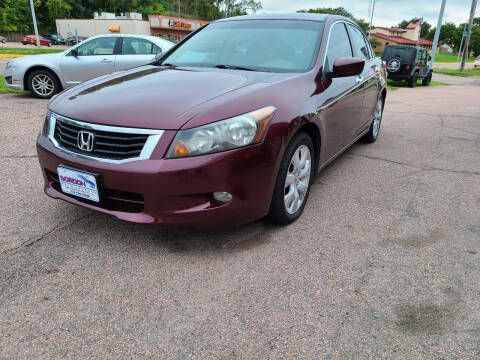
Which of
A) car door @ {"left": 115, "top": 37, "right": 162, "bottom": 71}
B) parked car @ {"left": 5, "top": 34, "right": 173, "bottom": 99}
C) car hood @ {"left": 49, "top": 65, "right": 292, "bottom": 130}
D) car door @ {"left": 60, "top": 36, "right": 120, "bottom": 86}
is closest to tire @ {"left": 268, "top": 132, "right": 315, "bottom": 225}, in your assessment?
car hood @ {"left": 49, "top": 65, "right": 292, "bottom": 130}

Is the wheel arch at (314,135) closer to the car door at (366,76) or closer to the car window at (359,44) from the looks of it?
the car door at (366,76)

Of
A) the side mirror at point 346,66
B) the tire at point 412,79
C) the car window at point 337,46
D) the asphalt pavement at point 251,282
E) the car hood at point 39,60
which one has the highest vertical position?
the car window at point 337,46

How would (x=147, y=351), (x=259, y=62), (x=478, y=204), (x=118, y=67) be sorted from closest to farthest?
1. (x=147, y=351)
2. (x=259, y=62)
3. (x=478, y=204)
4. (x=118, y=67)

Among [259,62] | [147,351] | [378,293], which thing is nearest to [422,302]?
[378,293]

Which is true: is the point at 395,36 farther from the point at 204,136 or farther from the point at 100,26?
the point at 204,136

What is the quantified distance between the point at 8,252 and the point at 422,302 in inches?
101

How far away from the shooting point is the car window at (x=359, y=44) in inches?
173

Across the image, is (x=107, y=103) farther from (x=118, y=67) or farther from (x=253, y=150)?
(x=118, y=67)

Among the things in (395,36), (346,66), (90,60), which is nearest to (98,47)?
(90,60)

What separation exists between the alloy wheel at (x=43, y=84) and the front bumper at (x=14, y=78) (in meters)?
0.25

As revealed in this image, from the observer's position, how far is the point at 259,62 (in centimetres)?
333

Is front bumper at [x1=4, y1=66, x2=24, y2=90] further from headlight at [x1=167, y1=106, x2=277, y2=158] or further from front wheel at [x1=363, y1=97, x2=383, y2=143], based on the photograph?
headlight at [x1=167, y1=106, x2=277, y2=158]

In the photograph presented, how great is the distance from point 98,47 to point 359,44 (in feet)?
19.0

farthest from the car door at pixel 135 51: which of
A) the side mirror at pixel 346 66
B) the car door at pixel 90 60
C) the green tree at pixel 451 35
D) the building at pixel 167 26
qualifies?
the green tree at pixel 451 35
